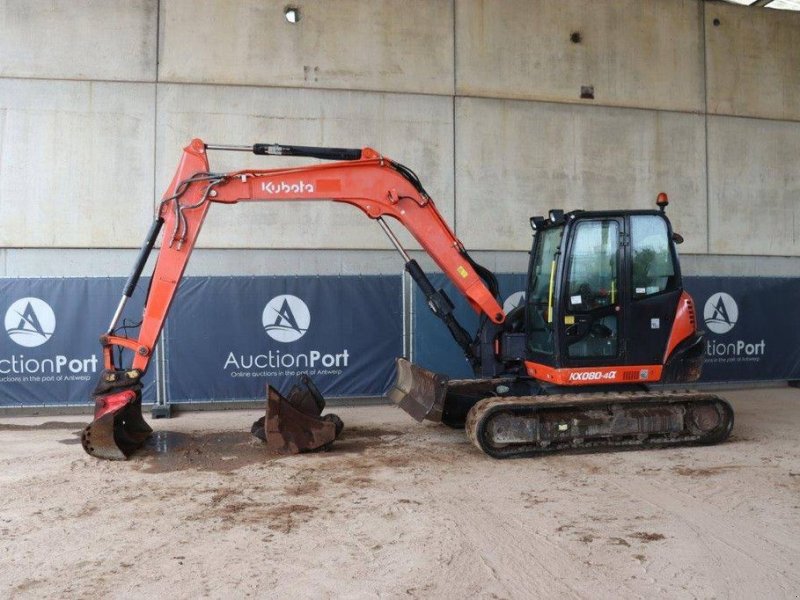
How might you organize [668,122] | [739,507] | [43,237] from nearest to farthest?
1. [739,507]
2. [43,237]
3. [668,122]

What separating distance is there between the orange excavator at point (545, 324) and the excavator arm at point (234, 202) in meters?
0.01

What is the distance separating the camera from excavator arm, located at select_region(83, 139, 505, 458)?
20.8ft

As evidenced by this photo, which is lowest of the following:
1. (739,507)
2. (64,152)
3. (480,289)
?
(739,507)

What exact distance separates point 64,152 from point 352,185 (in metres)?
5.56

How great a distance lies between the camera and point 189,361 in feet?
29.5

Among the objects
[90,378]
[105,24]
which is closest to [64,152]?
[105,24]

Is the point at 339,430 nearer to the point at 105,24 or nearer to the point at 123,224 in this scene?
the point at 123,224

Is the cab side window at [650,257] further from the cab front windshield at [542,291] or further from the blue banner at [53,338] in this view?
the blue banner at [53,338]

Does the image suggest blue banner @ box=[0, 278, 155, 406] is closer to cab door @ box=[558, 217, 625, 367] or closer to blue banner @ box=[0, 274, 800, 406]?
blue banner @ box=[0, 274, 800, 406]

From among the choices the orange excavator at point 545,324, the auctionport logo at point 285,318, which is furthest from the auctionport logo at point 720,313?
the auctionport logo at point 285,318

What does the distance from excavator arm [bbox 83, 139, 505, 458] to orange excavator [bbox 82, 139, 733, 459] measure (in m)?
0.01

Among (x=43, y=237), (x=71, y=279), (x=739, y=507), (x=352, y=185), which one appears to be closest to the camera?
(x=739, y=507)

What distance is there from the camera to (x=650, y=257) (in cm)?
659

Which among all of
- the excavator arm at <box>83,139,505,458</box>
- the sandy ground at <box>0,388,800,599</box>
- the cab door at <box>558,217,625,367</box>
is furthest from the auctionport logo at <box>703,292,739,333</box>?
the excavator arm at <box>83,139,505,458</box>
